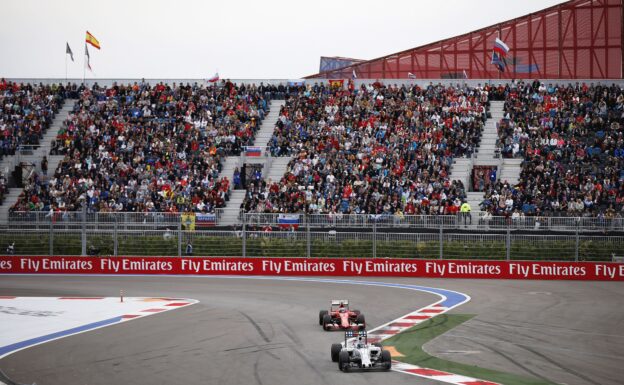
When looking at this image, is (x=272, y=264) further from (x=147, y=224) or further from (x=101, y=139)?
(x=101, y=139)

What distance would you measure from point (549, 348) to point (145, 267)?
21132 millimetres

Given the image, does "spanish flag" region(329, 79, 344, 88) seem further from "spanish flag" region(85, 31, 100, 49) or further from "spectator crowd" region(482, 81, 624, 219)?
"spanish flag" region(85, 31, 100, 49)

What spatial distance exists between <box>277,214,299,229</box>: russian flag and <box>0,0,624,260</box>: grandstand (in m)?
0.04

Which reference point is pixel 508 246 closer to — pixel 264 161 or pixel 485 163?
pixel 485 163

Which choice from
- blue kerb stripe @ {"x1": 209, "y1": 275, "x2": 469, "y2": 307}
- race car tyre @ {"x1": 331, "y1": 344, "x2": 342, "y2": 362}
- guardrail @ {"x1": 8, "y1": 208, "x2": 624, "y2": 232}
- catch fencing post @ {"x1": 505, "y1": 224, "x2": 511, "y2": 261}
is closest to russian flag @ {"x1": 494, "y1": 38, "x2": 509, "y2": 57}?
guardrail @ {"x1": 8, "y1": 208, "x2": 624, "y2": 232}

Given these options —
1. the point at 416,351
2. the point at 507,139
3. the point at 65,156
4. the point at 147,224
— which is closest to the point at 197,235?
the point at 147,224

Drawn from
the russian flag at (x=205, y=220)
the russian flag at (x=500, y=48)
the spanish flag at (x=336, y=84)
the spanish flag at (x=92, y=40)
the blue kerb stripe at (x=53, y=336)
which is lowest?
the blue kerb stripe at (x=53, y=336)

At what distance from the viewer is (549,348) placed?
580 inches

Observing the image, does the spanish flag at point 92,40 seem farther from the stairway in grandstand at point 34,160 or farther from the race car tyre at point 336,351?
the race car tyre at point 336,351

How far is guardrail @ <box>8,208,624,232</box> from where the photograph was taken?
29920 mm

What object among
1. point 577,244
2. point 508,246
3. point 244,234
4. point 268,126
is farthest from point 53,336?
point 268,126

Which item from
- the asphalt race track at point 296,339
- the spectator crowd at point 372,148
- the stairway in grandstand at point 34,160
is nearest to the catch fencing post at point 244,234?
the spectator crowd at point 372,148

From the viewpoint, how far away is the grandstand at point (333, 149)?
3372 centimetres

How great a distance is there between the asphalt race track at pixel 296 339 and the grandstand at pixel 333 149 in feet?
22.4
